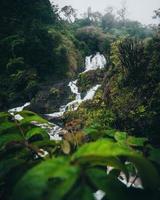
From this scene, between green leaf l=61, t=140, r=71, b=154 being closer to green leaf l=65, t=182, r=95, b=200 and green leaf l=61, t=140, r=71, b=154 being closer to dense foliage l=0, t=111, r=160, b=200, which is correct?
dense foliage l=0, t=111, r=160, b=200

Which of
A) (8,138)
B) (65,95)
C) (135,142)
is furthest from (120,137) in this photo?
(65,95)

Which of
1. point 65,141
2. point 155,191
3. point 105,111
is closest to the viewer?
point 155,191

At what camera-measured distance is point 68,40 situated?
2789 cm

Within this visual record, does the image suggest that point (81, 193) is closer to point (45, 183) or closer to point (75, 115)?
point (45, 183)

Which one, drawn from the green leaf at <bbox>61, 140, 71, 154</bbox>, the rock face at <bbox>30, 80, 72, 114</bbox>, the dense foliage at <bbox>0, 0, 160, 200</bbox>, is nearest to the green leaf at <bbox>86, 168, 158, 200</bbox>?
the dense foliage at <bbox>0, 0, 160, 200</bbox>

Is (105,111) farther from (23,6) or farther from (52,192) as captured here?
(23,6)

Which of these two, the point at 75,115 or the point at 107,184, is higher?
the point at 107,184

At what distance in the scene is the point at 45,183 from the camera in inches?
21.3

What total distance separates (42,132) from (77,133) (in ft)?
0.53

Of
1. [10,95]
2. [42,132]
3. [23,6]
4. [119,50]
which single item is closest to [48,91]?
[10,95]

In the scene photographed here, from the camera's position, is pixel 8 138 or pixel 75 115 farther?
pixel 75 115

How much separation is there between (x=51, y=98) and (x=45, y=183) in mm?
16586

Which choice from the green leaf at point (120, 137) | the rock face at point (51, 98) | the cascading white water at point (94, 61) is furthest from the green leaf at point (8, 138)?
the cascading white water at point (94, 61)

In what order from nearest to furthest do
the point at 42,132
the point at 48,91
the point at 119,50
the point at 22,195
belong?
the point at 22,195 < the point at 42,132 < the point at 119,50 < the point at 48,91
